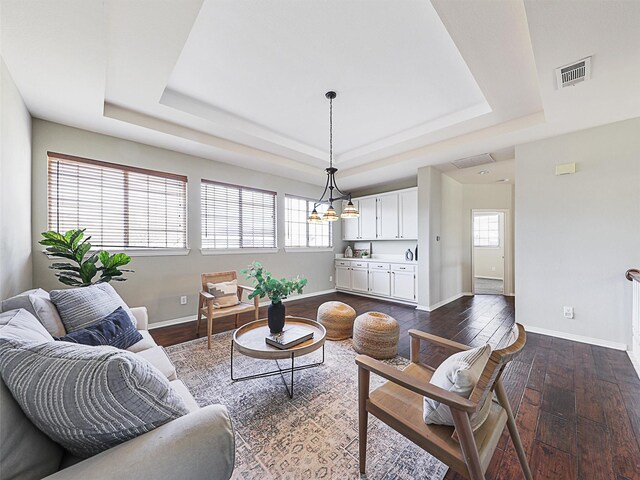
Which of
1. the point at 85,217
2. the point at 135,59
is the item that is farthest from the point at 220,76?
the point at 85,217

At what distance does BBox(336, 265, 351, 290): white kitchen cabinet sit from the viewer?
5969mm

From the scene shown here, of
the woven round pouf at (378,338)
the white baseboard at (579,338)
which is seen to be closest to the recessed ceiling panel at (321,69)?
the woven round pouf at (378,338)

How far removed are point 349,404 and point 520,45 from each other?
9.83 feet

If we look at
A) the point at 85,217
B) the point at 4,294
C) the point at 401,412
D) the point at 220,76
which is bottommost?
the point at 401,412

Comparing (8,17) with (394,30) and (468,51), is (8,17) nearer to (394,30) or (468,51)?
(394,30)

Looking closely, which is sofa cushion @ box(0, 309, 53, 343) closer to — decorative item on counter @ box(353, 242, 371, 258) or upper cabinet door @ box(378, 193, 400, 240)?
upper cabinet door @ box(378, 193, 400, 240)

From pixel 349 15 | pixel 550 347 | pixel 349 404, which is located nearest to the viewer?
pixel 349 15

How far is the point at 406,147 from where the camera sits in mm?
3926

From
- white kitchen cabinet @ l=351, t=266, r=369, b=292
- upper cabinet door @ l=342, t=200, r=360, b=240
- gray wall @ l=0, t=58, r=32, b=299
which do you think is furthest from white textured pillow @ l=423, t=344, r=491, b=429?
upper cabinet door @ l=342, t=200, r=360, b=240

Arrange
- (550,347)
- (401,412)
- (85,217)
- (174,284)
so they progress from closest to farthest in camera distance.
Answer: (401,412) → (550,347) → (85,217) → (174,284)

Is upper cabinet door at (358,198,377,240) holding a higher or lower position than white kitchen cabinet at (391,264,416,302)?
higher

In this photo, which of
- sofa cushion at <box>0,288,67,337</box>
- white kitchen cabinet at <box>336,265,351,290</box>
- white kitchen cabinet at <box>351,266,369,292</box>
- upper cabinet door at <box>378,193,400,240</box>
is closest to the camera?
sofa cushion at <box>0,288,67,337</box>

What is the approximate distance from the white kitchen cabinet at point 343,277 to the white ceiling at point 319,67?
3.23 m

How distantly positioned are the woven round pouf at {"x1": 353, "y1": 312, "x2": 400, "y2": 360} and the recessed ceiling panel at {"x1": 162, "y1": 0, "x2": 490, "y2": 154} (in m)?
2.47
